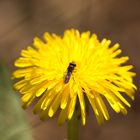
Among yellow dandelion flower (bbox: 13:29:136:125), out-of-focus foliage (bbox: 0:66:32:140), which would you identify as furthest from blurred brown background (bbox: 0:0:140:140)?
yellow dandelion flower (bbox: 13:29:136:125)

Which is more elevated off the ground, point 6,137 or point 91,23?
point 91,23

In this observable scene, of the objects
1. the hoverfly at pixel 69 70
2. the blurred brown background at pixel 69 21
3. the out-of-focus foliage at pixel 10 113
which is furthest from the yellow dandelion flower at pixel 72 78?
the blurred brown background at pixel 69 21

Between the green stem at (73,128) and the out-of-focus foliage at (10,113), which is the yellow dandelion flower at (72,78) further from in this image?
the out-of-focus foliage at (10,113)

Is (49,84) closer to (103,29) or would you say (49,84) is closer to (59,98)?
(59,98)

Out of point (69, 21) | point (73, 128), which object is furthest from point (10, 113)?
point (69, 21)

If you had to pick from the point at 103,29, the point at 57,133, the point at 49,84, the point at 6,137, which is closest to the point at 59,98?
the point at 49,84

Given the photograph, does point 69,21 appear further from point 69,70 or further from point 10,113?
point 69,70
